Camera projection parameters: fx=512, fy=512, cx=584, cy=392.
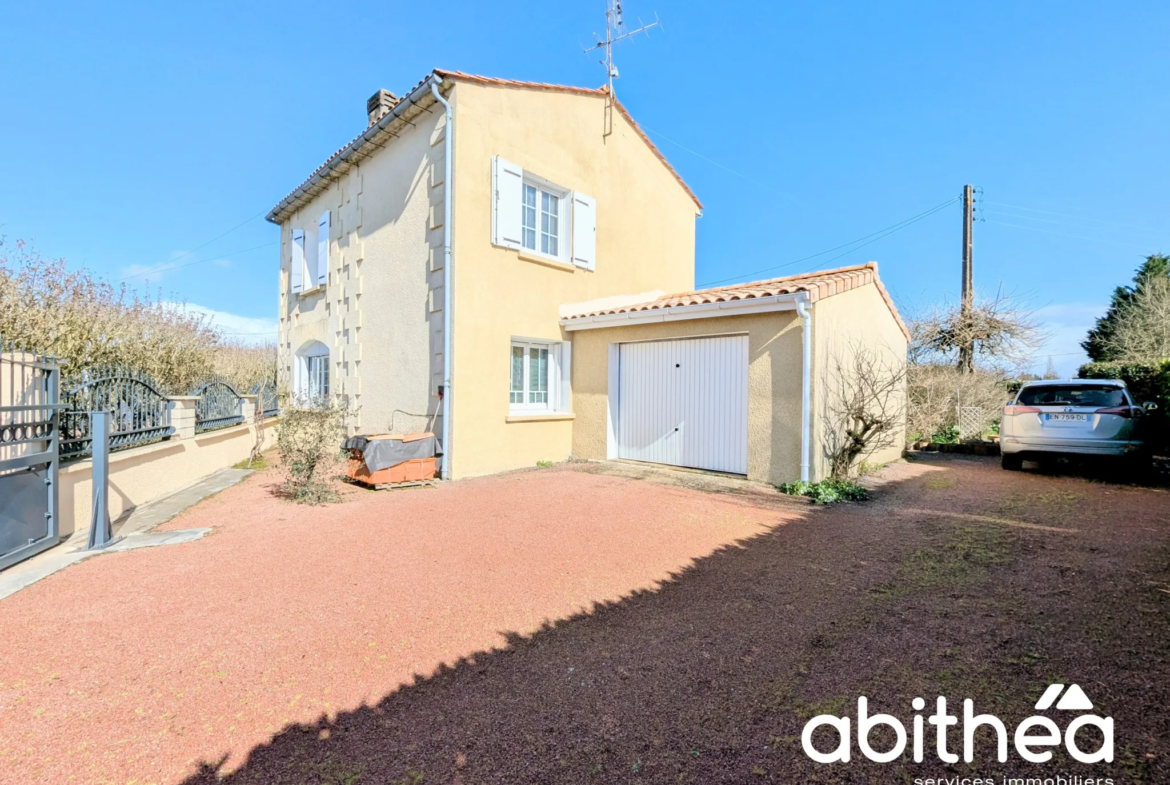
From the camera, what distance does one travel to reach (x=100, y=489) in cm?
525

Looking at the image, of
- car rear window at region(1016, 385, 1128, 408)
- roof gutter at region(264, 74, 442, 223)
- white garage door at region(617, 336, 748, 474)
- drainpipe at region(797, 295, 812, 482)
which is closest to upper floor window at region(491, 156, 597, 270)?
roof gutter at region(264, 74, 442, 223)

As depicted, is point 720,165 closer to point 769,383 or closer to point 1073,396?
point 1073,396

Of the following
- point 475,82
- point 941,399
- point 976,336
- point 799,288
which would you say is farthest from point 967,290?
point 475,82

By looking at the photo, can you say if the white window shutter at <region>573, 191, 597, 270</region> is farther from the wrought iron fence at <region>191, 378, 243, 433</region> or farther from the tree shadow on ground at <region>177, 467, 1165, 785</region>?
the tree shadow on ground at <region>177, 467, 1165, 785</region>

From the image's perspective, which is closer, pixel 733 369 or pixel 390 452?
pixel 390 452

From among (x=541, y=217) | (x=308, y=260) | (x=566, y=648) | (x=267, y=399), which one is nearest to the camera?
Answer: (x=566, y=648)

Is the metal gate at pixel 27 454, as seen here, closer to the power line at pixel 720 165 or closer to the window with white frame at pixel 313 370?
the window with white frame at pixel 313 370

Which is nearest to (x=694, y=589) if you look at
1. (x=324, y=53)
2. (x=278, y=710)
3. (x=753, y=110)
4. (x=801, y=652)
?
(x=801, y=652)

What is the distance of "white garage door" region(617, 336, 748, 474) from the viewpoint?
28.1 ft

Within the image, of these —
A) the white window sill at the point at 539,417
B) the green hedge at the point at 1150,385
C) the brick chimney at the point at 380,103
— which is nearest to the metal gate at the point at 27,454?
the white window sill at the point at 539,417

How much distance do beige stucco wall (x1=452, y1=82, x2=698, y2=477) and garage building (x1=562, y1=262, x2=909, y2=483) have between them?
0.87 meters

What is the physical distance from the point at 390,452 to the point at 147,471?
125 inches

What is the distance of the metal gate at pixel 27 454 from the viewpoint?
4.62 metres

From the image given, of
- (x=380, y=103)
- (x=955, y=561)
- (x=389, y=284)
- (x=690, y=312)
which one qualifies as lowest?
(x=955, y=561)
